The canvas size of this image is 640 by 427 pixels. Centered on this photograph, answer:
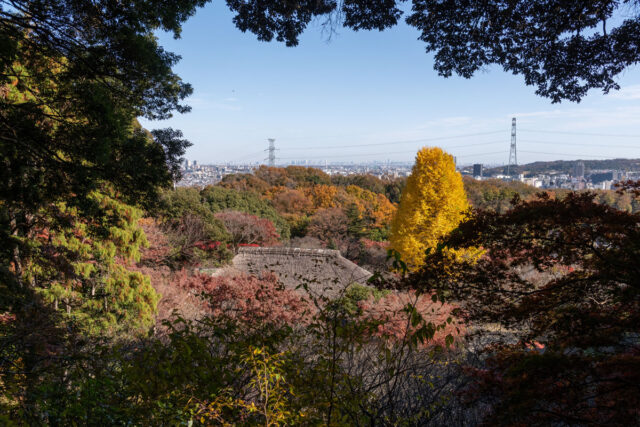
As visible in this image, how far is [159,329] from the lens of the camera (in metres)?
7.54

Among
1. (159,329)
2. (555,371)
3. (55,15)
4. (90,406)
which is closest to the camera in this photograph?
(555,371)

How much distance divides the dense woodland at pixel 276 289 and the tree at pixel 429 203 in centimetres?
606

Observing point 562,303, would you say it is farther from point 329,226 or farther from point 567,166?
point 567,166

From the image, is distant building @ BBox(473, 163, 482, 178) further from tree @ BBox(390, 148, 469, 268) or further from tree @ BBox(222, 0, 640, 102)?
tree @ BBox(222, 0, 640, 102)

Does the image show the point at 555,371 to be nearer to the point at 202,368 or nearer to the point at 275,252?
the point at 202,368

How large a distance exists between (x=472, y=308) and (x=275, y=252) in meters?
11.7

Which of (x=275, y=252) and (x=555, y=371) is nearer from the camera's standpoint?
(x=555, y=371)

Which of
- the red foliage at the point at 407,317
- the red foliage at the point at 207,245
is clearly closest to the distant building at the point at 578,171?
the red foliage at the point at 407,317

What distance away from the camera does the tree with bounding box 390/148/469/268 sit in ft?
42.7

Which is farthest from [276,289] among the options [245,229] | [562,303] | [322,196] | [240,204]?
[322,196]

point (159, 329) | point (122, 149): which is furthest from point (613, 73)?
point (159, 329)

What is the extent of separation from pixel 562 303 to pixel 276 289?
11.1ft

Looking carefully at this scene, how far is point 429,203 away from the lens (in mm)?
13234

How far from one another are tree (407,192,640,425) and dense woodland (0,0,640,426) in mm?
14
